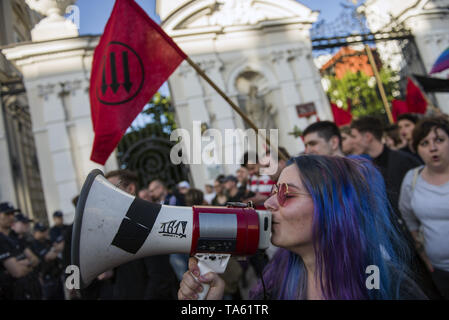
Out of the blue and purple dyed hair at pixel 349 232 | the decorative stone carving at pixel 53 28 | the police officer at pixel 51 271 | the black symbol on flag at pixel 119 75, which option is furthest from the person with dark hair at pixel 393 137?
the decorative stone carving at pixel 53 28

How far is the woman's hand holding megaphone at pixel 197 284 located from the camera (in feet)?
4.17

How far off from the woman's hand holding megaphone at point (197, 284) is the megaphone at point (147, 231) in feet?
0.09

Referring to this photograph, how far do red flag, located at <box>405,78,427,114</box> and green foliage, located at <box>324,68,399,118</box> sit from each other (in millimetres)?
7290

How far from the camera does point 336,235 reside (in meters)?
1.35

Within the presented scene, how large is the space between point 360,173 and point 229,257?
626 mm

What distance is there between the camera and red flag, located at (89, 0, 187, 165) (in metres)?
2.82

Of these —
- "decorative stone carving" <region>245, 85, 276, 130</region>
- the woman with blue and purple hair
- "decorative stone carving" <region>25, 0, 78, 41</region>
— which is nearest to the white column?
"decorative stone carving" <region>25, 0, 78, 41</region>

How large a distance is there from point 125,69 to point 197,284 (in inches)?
83.2

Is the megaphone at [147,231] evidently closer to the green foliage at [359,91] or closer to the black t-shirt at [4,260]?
the black t-shirt at [4,260]

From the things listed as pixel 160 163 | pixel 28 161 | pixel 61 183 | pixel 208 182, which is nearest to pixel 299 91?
pixel 208 182

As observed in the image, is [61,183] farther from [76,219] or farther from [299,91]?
[76,219]

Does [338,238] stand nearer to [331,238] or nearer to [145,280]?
[331,238]

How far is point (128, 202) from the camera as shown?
117 centimetres
